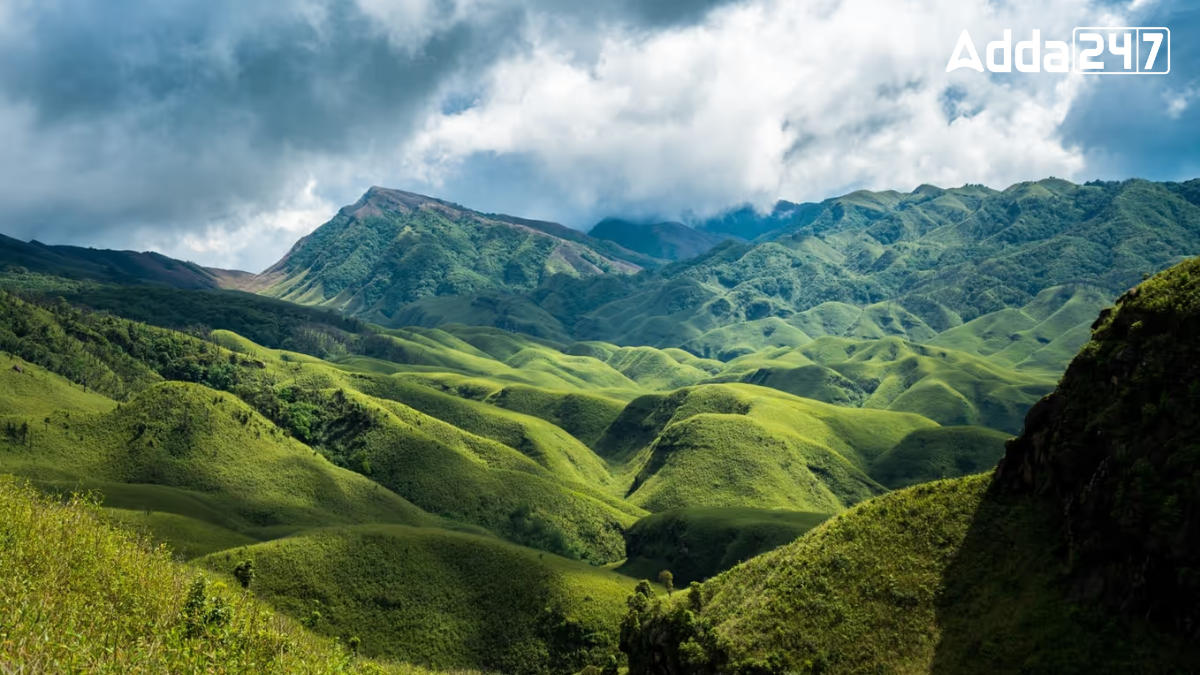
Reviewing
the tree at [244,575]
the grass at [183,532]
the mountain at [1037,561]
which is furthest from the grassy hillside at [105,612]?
the grass at [183,532]

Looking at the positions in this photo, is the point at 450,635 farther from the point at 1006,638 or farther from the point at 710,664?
the point at 1006,638

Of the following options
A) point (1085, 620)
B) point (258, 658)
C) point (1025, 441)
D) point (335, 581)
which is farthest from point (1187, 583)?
point (335, 581)

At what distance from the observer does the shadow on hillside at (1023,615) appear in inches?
1870

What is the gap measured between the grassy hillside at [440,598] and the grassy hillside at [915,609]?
5765 centimetres

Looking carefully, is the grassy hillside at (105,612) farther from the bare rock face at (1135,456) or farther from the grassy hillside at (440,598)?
the grassy hillside at (440,598)

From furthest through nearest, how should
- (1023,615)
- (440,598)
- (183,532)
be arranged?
(183,532)
(440,598)
(1023,615)

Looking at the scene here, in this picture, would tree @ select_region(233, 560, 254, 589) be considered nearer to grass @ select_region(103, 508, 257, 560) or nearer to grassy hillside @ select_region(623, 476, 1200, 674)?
grass @ select_region(103, 508, 257, 560)

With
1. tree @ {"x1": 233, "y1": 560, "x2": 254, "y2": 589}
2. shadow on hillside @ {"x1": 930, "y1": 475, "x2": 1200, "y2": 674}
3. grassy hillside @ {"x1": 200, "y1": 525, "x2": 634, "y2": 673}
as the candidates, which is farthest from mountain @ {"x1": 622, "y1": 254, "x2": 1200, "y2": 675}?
tree @ {"x1": 233, "y1": 560, "x2": 254, "y2": 589}

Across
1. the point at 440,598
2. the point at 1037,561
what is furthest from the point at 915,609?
the point at 440,598

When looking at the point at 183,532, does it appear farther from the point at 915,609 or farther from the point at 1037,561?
the point at 1037,561

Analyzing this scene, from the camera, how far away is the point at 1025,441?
6769cm

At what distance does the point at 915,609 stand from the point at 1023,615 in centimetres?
1005

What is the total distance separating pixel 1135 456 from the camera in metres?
52.2

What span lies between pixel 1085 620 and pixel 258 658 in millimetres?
55606
